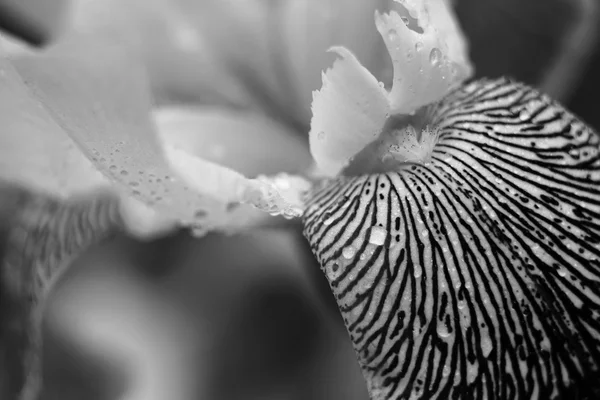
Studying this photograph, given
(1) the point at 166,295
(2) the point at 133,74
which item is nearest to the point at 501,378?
(2) the point at 133,74

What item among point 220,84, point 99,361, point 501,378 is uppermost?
point 220,84

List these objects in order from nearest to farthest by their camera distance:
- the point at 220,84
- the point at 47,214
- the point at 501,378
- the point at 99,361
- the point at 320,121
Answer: the point at 501,378 < the point at 320,121 < the point at 47,214 < the point at 220,84 < the point at 99,361

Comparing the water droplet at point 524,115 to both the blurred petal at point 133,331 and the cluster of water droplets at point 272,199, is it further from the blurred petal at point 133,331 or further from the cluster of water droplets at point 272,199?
the blurred petal at point 133,331

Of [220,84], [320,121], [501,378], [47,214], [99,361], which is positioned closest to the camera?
[501,378]

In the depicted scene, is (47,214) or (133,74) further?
(47,214)

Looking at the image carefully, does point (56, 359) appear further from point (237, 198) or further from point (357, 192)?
point (357, 192)

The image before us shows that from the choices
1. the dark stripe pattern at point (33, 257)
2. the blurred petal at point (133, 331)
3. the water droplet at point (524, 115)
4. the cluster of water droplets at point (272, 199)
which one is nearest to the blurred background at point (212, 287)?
the blurred petal at point (133, 331)
